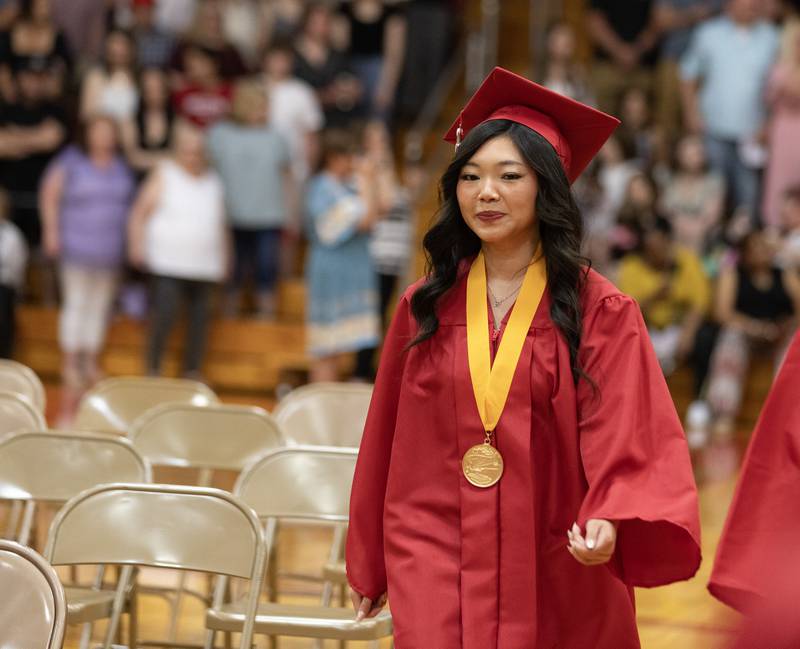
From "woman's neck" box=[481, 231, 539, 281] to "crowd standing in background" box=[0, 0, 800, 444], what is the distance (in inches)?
228

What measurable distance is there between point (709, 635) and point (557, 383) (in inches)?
98.4

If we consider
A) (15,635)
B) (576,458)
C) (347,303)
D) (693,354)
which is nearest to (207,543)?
(15,635)

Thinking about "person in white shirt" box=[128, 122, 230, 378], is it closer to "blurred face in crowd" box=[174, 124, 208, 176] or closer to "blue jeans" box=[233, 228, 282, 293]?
"blurred face in crowd" box=[174, 124, 208, 176]

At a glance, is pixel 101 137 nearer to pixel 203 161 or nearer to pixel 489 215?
pixel 203 161

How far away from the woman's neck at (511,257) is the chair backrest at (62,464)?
5.45 ft

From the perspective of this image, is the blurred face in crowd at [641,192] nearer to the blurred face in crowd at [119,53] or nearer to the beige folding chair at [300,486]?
the blurred face in crowd at [119,53]

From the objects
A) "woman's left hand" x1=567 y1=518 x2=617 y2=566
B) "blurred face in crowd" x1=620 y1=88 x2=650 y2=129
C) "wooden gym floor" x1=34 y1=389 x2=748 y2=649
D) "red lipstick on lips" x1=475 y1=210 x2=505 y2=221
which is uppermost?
"blurred face in crowd" x1=620 y1=88 x2=650 y2=129

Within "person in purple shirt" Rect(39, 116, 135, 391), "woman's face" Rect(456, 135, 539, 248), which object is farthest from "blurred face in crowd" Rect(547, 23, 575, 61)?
"woman's face" Rect(456, 135, 539, 248)

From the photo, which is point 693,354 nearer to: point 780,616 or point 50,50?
point 50,50

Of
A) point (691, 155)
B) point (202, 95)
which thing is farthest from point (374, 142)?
point (691, 155)

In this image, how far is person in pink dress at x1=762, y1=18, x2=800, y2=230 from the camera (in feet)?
32.8

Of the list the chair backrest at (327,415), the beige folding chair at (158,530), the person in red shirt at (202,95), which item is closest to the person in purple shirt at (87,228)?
the person in red shirt at (202,95)

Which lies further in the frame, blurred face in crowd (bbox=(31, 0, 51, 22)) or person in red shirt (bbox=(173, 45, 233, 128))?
blurred face in crowd (bbox=(31, 0, 51, 22))

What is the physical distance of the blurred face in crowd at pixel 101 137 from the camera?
9766 mm
